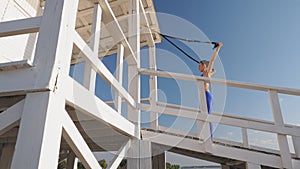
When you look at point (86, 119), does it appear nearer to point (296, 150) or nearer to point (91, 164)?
point (91, 164)

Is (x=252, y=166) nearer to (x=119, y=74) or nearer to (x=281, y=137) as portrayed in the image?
(x=281, y=137)

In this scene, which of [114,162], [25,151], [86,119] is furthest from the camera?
[86,119]

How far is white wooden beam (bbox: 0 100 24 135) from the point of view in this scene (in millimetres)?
815

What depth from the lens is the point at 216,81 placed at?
6.50 ft

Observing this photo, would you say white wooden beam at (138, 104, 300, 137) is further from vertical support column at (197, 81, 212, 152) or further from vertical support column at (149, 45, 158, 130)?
vertical support column at (149, 45, 158, 130)

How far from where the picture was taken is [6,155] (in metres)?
2.34

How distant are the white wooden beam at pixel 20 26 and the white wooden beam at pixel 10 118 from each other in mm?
368

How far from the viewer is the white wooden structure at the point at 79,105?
2.67 feet

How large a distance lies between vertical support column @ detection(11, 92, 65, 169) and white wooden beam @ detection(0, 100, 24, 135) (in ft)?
0.13

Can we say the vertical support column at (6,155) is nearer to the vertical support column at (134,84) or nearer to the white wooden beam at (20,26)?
the vertical support column at (134,84)

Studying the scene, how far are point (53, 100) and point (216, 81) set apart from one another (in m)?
1.56

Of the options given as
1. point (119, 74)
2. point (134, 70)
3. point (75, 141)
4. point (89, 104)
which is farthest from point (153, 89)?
point (75, 141)

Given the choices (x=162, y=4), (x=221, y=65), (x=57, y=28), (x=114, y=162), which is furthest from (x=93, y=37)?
(x=162, y=4)

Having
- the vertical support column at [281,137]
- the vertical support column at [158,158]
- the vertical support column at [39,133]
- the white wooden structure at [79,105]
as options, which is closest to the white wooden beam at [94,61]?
the white wooden structure at [79,105]
